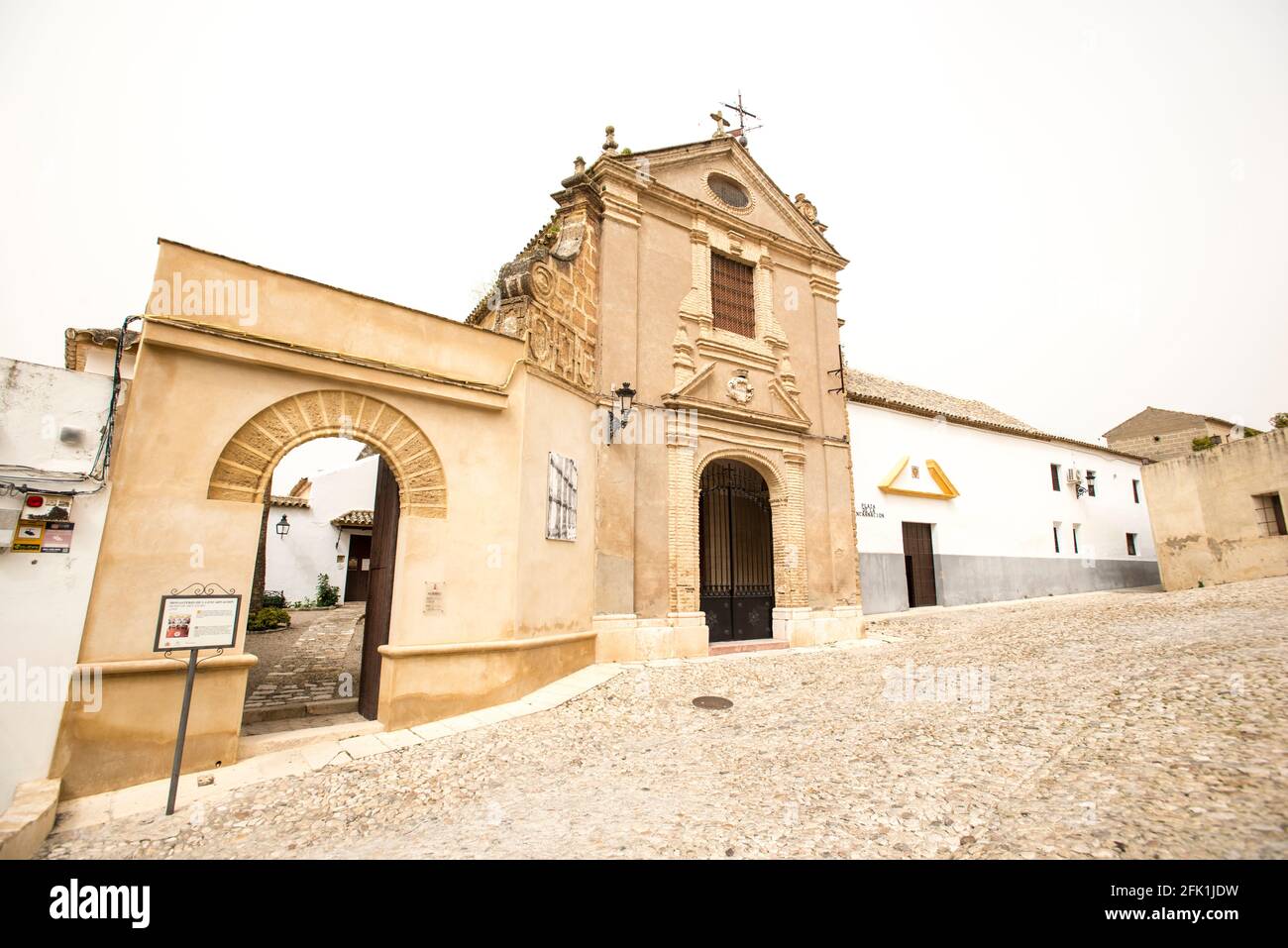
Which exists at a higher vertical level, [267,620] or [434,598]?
[434,598]

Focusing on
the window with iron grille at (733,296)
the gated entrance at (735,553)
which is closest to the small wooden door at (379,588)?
the gated entrance at (735,553)

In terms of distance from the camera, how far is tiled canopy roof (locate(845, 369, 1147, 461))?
16133 mm

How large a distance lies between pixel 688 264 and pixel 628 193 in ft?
5.99

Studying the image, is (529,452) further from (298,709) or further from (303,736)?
(298,709)

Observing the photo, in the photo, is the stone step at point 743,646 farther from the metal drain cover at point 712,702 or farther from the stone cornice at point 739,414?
the stone cornice at point 739,414

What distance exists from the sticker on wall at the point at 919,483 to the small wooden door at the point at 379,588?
13.1 metres

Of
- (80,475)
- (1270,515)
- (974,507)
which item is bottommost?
(80,475)

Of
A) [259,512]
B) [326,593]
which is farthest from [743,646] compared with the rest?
[326,593]

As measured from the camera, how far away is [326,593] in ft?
67.3

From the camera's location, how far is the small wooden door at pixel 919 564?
52.7 ft

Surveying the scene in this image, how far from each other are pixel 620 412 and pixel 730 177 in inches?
268

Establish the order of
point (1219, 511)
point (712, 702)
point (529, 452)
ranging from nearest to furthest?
point (712, 702) < point (529, 452) < point (1219, 511)

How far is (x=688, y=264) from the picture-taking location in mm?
11211

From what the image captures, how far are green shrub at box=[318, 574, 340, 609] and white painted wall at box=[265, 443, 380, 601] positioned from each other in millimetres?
215
